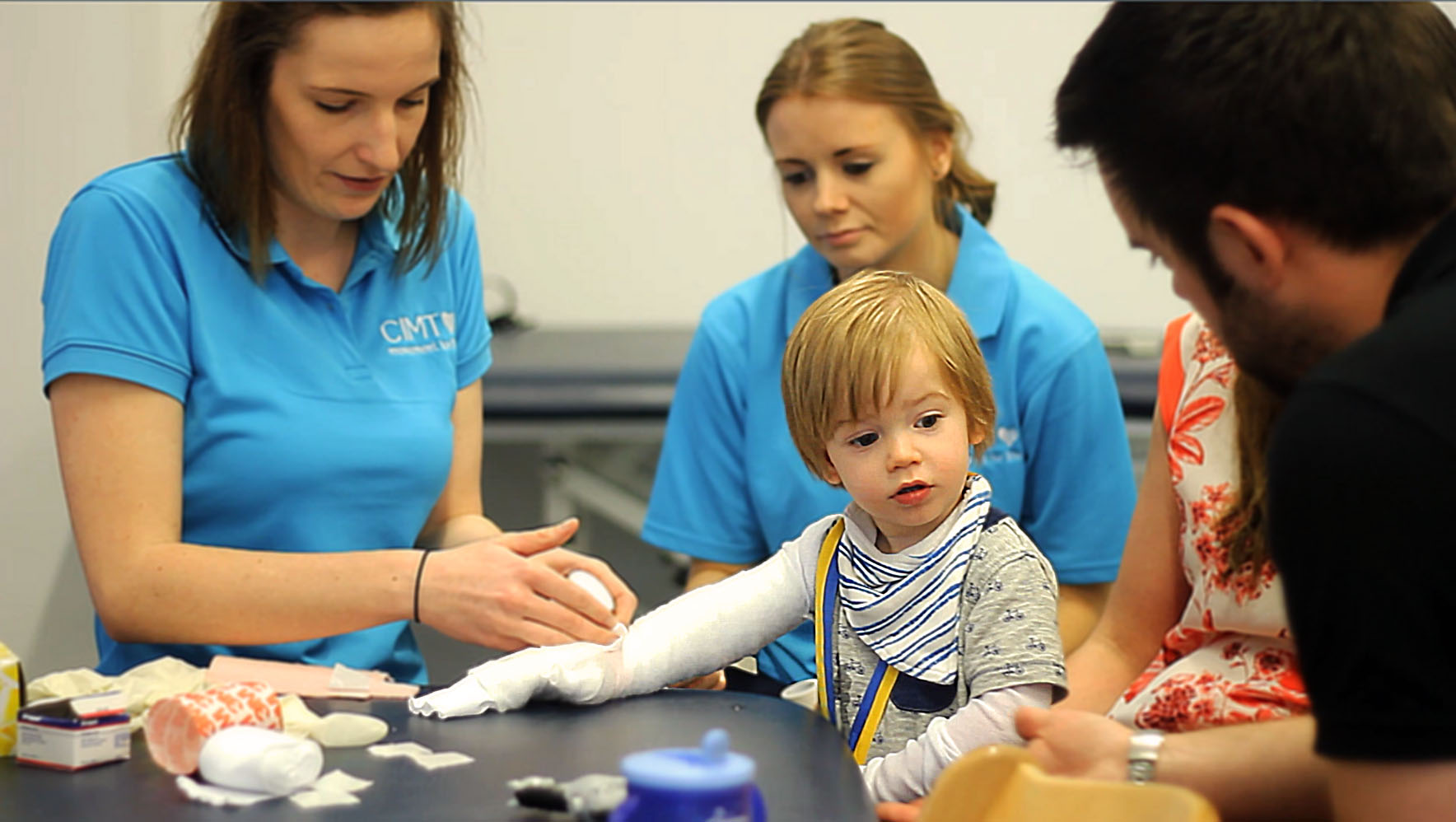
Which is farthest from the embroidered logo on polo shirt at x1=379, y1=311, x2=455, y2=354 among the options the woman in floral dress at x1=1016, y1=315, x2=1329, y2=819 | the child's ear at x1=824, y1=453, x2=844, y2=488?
the woman in floral dress at x1=1016, y1=315, x2=1329, y2=819

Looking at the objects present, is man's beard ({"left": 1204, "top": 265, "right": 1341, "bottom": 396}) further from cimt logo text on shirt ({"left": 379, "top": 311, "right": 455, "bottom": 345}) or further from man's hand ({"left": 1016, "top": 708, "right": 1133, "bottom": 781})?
cimt logo text on shirt ({"left": 379, "top": 311, "right": 455, "bottom": 345})

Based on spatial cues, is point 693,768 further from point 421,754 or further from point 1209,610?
point 1209,610

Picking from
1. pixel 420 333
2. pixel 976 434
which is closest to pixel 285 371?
pixel 420 333

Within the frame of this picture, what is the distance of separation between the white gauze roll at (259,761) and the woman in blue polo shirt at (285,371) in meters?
0.42

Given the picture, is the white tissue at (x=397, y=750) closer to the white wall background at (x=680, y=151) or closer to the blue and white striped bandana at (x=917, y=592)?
the blue and white striped bandana at (x=917, y=592)

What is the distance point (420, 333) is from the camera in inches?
67.3

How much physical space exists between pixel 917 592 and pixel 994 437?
50 cm

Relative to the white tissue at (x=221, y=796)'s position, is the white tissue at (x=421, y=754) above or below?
below

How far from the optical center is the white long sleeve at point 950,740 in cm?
110

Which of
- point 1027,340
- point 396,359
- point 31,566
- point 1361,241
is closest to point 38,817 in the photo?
point 396,359

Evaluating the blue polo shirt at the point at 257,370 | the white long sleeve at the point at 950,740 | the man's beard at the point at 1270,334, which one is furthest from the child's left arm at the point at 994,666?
the blue polo shirt at the point at 257,370

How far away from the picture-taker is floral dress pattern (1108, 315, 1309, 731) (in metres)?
1.13

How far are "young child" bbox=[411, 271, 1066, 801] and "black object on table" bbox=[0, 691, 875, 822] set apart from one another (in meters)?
0.04

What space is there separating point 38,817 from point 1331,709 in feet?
2.73
